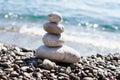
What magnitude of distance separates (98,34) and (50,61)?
7.99m

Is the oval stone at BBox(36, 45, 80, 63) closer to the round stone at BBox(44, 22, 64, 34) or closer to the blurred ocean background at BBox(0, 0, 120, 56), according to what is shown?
the round stone at BBox(44, 22, 64, 34)

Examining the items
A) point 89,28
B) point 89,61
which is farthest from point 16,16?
point 89,61

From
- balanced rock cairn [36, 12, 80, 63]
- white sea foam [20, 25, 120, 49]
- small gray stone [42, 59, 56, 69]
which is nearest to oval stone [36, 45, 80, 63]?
balanced rock cairn [36, 12, 80, 63]

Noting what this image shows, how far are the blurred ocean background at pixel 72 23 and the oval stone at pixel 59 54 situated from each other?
11.6 ft

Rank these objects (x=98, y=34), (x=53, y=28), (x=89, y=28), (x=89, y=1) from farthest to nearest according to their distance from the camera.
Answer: (x=89, y=1), (x=89, y=28), (x=98, y=34), (x=53, y=28)

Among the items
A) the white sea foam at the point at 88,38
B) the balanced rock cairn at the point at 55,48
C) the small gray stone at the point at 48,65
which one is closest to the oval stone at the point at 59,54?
the balanced rock cairn at the point at 55,48

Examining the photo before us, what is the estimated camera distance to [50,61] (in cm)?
720

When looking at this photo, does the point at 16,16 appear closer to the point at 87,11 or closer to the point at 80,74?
the point at 87,11

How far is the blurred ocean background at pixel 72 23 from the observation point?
41.2ft

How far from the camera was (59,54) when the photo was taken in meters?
7.29

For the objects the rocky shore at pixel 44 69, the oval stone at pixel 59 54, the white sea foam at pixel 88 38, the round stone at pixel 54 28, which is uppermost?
the white sea foam at pixel 88 38

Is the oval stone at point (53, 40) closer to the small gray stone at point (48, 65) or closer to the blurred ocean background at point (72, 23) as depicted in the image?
the small gray stone at point (48, 65)

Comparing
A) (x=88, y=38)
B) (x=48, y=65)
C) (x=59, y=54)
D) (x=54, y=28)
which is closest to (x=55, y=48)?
(x=59, y=54)

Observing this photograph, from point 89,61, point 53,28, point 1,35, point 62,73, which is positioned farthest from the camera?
point 1,35
